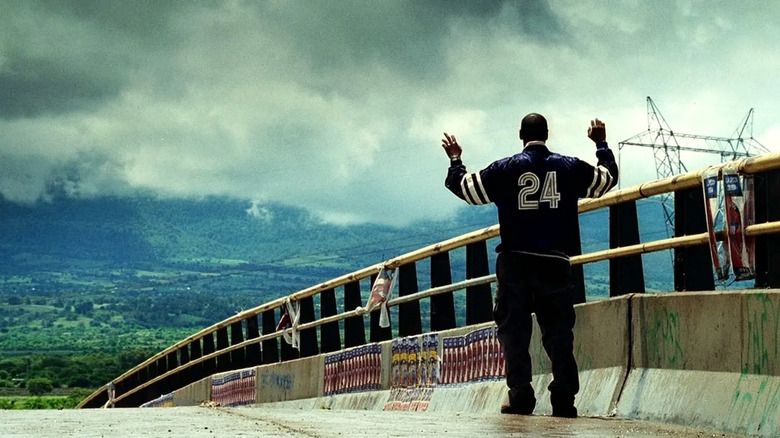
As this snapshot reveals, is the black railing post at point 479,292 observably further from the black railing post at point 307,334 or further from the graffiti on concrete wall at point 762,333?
the black railing post at point 307,334

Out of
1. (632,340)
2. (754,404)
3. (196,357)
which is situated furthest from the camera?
(196,357)

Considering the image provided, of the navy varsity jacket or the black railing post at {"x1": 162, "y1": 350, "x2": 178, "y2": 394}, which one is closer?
the navy varsity jacket

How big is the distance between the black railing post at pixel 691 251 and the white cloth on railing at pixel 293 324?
10.6 m

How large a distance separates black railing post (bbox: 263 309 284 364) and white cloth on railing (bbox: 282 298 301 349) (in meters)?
1.34

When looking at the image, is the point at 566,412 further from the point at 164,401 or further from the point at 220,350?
Result: the point at 164,401

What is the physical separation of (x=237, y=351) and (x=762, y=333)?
53.6 ft

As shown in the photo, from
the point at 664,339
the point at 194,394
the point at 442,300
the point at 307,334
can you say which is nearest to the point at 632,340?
the point at 664,339

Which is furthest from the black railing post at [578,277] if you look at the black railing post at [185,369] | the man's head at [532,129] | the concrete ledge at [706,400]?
the black railing post at [185,369]

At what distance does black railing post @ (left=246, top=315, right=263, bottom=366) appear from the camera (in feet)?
72.0

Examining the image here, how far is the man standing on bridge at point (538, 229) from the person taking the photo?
31.5 ft

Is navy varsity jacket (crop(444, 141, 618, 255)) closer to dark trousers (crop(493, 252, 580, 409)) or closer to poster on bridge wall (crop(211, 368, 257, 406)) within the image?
dark trousers (crop(493, 252, 580, 409))

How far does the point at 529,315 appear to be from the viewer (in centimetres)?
980

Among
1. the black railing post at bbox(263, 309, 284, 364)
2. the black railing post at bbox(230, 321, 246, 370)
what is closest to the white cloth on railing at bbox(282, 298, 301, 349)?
the black railing post at bbox(263, 309, 284, 364)

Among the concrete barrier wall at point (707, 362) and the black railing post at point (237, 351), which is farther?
the black railing post at point (237, 351)
